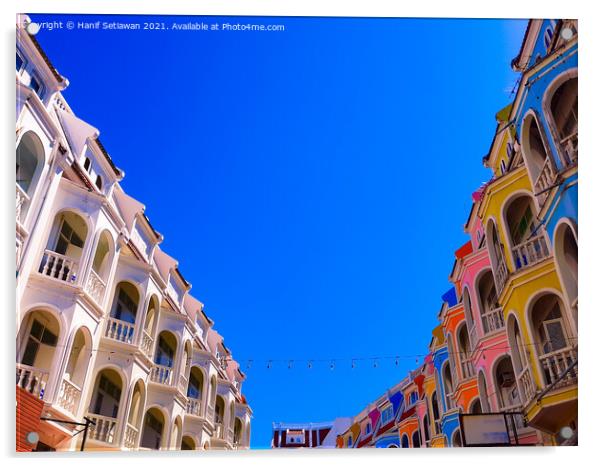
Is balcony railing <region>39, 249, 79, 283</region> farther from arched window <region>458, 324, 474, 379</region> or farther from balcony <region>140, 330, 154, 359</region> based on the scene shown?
arched window <region>458, 324, 474, 379</region>

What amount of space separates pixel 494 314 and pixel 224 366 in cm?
418

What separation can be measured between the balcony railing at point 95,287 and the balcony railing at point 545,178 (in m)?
5.79

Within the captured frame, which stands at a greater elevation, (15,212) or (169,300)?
(169,300)

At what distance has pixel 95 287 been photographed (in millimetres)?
7523

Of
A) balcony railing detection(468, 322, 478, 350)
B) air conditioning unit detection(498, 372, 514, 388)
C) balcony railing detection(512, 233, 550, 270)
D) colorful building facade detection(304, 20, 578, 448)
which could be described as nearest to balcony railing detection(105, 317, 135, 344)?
colorful building facade detection(304, 20, 578, 448)

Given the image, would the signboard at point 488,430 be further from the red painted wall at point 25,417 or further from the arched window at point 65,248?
the arched window at point 65,248

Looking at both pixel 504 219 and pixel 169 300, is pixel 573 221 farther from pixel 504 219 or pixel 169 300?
pixel 169 300

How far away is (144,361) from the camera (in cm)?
816

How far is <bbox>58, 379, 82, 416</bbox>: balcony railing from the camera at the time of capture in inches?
257

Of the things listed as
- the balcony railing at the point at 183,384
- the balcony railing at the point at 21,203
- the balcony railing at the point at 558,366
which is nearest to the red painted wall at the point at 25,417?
the balcony railing at the point at 21,203

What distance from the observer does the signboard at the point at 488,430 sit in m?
5.50

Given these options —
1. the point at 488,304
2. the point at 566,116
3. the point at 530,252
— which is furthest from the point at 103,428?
the point at 566,116

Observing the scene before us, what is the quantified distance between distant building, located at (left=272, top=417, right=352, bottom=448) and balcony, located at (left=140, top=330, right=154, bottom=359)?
3.03 m

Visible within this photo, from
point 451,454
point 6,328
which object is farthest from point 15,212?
point 451,454
